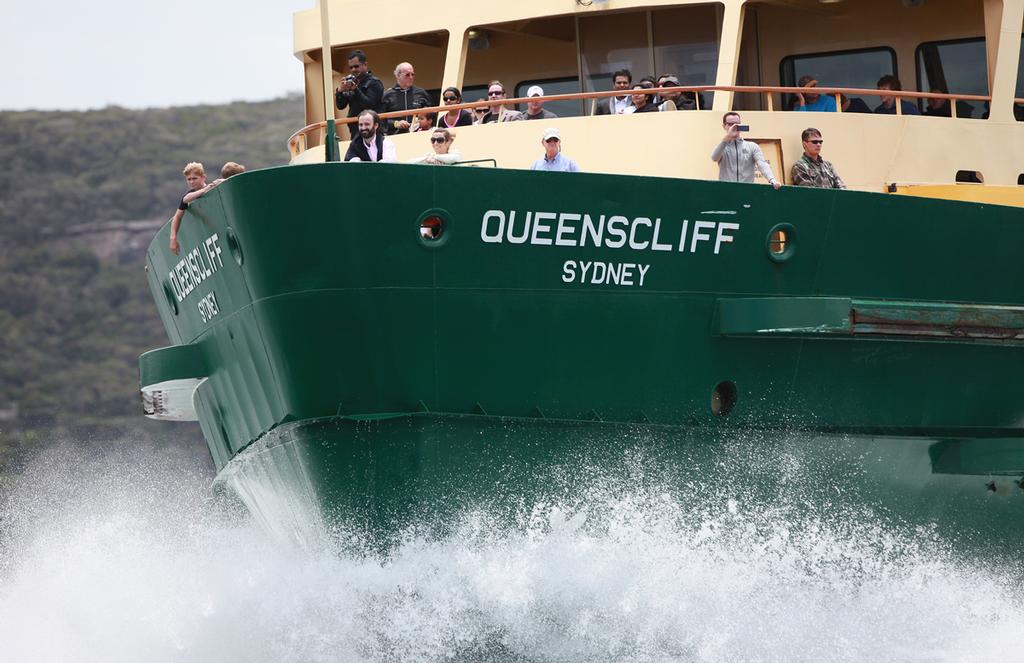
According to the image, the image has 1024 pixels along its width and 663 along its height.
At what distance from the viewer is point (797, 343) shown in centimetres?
1035

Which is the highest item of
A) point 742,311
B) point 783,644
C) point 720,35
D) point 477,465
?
point 720,35

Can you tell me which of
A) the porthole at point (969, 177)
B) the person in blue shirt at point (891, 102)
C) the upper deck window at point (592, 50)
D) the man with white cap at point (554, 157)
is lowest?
the porthole at point (969, 177)

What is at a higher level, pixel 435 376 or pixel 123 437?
pixel 435 376

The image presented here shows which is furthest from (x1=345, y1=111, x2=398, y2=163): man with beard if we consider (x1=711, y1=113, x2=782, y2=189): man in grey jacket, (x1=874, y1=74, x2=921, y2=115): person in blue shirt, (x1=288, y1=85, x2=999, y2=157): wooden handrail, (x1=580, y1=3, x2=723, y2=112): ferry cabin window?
(x1=874, y1=74, x2=921, y2=115): person in blue shirt

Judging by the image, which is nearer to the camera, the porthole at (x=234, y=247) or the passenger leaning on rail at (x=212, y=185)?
the porthole at (x=234, y=247)

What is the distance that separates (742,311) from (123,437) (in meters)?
46.3

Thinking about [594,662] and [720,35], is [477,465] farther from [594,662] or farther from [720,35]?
[720,35]

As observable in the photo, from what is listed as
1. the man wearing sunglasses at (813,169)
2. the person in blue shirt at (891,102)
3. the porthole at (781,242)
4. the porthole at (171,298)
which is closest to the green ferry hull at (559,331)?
the porthole at (781,242)

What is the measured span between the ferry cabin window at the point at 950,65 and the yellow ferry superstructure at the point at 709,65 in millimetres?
14

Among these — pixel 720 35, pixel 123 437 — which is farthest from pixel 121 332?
pixel 720 35

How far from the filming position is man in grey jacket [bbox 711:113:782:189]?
10.9m

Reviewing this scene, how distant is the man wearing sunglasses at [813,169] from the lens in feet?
36.7

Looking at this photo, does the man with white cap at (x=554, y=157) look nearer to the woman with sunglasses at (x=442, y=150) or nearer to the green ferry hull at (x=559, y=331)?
the woman with sunglasses at (x=442, y=150)

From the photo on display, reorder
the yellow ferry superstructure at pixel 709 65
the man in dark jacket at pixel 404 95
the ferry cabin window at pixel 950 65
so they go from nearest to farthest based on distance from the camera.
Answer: the yellow ferry superstructure at pixel 709 65
the man in dark jacket at pixel 404 95
the ferry cabin window at pixel 950 65
